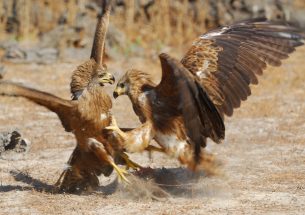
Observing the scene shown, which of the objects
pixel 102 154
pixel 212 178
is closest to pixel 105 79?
pixel 102 154

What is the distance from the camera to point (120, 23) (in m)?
17.7

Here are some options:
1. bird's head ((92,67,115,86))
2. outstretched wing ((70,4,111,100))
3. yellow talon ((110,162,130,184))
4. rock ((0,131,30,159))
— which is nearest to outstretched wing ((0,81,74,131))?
outstretched wing ((70,4,111,100))

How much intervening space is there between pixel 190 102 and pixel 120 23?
448 inches

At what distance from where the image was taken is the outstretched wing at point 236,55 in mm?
7770

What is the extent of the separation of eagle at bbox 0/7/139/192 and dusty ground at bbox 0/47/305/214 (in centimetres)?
20

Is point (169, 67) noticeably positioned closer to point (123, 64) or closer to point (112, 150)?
point (112, 150)

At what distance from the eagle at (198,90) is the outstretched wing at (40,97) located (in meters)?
0.44

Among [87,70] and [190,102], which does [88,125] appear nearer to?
[87,70]

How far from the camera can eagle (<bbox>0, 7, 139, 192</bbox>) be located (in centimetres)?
717

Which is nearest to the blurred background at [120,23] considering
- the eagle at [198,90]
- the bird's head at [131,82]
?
the eagle at [198,90]

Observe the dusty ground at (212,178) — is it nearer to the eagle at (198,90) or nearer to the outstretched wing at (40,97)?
the eagle at (198,90)

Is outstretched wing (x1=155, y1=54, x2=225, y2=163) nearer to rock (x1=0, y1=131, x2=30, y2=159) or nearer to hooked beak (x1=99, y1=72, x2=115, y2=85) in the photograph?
hooked beak (x1=99, y1=72, x2=115, y2=85)

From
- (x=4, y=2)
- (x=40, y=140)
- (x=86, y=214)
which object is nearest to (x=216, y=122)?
(x=86, y=214)

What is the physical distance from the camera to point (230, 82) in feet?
25.8
